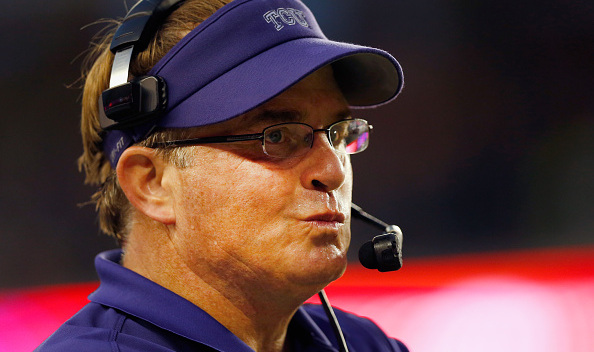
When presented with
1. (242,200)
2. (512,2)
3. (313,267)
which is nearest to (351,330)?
(313,267)

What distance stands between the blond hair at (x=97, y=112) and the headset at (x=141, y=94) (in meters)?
0.02

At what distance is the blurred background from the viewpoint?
3078 millimetres

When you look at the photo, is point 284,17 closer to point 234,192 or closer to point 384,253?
point 234,192

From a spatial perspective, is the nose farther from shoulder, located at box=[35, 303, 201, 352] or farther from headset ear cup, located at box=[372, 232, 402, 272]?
shoulder, located at box=[35, 303, 201, 352]

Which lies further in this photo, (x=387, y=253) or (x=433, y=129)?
(x=433, y=129)

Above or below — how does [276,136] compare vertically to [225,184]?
above

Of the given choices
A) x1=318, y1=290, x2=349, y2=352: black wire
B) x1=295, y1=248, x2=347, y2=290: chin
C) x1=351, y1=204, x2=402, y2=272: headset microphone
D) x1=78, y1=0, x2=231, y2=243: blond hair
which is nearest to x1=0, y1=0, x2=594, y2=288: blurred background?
x1=78, y1=0, x2=231, y2=243: blond hair

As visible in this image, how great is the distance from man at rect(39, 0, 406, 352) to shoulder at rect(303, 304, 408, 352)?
25 centimetres

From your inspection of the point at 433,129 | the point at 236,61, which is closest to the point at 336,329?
the point at 236,61

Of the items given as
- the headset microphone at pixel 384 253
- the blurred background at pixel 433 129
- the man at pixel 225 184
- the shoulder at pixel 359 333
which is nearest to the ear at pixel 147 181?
the man at pixel 225 184

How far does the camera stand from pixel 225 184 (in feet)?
3.82

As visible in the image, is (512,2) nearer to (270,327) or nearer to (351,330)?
(351,330)

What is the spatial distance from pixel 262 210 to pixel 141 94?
334 millimetres

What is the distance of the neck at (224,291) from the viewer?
1.20 meters
